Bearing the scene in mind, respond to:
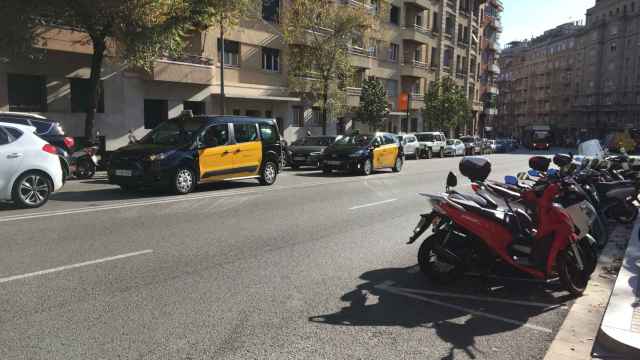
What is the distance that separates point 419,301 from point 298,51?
28.1 meters

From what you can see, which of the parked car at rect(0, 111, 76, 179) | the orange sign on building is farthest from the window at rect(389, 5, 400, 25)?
the parked car at rect(0, 111, 76, 179)

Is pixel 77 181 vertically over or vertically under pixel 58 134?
under

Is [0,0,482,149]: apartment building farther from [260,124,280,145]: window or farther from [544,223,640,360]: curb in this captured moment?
[544,223,640,360]: curb

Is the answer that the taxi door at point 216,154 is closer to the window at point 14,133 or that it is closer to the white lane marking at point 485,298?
the window at point 14,133

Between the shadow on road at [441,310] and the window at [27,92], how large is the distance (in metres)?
19.9

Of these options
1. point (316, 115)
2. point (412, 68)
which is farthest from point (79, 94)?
point (412, 68)

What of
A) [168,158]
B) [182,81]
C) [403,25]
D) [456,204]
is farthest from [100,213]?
[403,25]

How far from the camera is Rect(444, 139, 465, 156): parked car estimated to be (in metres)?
37.4

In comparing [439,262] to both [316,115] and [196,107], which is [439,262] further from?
[316,115]

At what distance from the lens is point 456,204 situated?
5.06 m

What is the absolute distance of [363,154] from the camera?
17.8m

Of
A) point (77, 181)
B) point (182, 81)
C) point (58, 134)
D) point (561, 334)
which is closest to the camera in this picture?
point (561, 334)

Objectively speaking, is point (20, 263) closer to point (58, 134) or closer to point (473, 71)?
point (58, 134)

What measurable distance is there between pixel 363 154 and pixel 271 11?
17.1 meters
